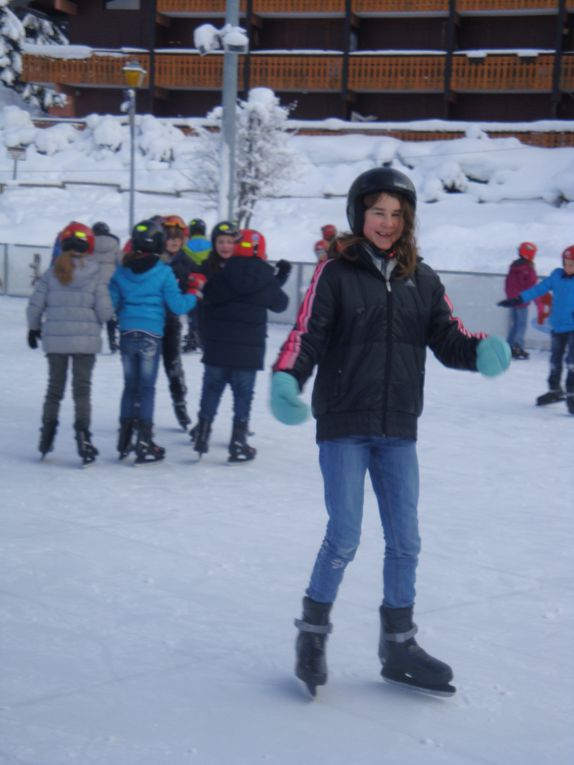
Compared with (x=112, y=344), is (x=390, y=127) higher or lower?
higher

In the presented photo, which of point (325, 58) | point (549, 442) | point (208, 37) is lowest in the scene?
point (549, 442)

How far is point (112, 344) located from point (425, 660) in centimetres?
1018

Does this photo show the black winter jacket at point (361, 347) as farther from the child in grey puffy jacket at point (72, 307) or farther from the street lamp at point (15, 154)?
the street lamp at point (15, 154)

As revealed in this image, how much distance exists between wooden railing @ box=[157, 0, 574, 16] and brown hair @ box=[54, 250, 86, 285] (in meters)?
31.3

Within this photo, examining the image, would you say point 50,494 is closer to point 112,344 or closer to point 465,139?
point 112,344

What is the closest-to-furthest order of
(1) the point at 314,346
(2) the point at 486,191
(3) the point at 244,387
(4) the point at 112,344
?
(1) the point at 314,346
(3) the point at 244,387
(4) the point at 112,344
(2) the point at 486,191

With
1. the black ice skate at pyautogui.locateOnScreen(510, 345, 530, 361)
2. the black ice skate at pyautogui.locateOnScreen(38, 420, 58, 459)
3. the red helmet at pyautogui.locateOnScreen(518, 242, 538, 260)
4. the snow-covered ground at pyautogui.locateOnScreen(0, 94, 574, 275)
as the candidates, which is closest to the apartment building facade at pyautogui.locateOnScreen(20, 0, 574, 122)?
the snow-covered ground at pyautogui.locateOnScreen(0, 94, 574, 275)

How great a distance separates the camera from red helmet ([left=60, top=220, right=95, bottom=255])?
7.00 metres

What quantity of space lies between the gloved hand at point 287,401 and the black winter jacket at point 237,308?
3971 mm

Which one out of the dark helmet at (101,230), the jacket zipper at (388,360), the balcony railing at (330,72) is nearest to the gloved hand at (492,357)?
the jacket zipper at (388,360)

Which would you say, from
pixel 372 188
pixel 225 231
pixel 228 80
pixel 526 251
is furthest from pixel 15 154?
pixel 372 188

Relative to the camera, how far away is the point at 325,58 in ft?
122

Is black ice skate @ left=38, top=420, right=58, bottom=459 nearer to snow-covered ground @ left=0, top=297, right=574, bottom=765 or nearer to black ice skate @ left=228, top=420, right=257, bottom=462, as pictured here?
snow-covered ground @ left=0, top=297, right=574, bottom=765

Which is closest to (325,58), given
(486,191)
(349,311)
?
(486,191)
